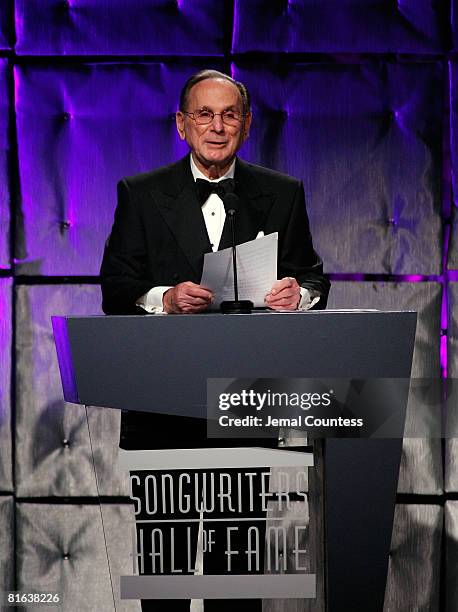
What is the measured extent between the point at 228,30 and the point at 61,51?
1.83 feet

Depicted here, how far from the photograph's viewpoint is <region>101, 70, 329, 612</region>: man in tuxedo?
2.10 metres

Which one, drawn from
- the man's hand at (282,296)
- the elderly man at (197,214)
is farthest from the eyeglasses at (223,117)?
the man's hand at (282,296)

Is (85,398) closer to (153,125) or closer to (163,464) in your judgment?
(163,464)

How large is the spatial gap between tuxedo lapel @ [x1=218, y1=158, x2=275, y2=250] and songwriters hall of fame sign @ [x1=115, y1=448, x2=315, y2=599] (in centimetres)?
76

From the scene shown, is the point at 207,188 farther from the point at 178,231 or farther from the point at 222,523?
the point at 222,523

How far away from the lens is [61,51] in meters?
2.89

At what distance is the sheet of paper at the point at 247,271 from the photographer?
5.60 ft

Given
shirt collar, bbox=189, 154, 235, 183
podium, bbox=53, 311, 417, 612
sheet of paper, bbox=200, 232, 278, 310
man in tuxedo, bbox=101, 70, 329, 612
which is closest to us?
podium, bbox=53, 311, 417, 612

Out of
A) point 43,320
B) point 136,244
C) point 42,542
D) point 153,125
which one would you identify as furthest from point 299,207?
point 42,542

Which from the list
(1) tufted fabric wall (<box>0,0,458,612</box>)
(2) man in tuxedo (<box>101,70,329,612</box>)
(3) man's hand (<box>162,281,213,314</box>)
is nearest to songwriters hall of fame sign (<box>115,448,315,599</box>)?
(3) man's hand (<box>162,281,213,314</box>)

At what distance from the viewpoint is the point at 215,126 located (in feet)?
6.99

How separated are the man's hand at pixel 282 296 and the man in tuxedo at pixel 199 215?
0.15 meters

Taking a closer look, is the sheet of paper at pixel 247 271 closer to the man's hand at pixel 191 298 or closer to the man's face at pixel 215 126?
the man's hand at pixel 191 298

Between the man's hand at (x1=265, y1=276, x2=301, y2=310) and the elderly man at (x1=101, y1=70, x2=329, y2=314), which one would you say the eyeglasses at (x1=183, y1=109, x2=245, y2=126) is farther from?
the man's hand at (x1=265, y1=276, x2=301, y2=310)
